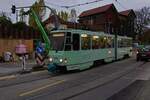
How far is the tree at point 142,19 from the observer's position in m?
121

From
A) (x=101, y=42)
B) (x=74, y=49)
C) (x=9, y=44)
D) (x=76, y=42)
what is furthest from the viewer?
(x=9, y=44)

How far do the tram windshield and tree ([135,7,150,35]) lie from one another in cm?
9824

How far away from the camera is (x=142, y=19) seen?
12250 cm

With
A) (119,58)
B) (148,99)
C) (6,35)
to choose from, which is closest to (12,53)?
(6,35)

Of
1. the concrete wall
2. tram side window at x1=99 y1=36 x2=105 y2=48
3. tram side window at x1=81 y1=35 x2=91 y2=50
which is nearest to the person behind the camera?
tram side window at x1=81 y1=35 x2=91 y2=50

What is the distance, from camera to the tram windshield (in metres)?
22.9

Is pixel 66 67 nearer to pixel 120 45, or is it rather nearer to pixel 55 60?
pixel 55 60

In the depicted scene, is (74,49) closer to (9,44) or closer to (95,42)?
(95,42)

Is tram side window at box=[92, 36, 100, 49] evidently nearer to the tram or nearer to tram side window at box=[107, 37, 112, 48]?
the tram

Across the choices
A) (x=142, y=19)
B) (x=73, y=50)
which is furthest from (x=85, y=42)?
(x=142, y=19)

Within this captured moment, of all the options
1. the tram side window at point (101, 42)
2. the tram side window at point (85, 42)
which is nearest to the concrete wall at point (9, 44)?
the tram side window at point (101, 42)

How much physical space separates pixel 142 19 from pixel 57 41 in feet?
336

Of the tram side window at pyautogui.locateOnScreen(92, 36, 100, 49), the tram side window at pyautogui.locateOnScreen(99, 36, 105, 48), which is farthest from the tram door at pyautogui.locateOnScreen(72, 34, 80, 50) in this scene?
the tram side window at pyautogui.locateOnScreen(99, 36, 105, 48)

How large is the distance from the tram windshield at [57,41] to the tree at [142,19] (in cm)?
9824
